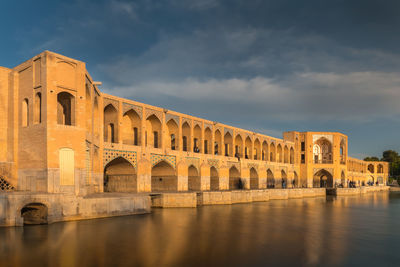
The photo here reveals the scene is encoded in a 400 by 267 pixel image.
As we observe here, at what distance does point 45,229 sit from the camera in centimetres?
1133

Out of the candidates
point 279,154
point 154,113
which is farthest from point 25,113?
point 279,154

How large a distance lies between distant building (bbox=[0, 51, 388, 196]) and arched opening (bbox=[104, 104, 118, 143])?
0.06 metres

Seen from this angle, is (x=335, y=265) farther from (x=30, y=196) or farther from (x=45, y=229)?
(x=30, y=196)

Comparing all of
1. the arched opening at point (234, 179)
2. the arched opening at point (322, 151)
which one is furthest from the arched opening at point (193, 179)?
the arched opening at point (322, 151)

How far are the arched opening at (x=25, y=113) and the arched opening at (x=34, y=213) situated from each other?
3721mm

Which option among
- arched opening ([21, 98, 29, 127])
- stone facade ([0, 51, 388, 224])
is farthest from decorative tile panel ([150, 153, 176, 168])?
arched opening ([21, 98, 29, 127])

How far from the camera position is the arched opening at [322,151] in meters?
41.3

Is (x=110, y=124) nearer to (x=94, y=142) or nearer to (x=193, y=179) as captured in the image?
(x=94, y=142)

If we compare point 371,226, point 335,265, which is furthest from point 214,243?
point 371,226

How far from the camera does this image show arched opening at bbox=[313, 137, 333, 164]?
41281 millimetres

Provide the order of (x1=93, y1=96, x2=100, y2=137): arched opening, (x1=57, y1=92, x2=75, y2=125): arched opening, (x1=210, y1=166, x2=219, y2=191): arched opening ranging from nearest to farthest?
1. (x1=57, y1=92, x2=75, y2=125): arched opening
2. (x1=93, y1=96, x2=100, y2=137): arched opening
3. (x1=210, y1=166, x2=219, y2=191): arched opening

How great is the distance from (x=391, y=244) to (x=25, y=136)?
1405 centimetres

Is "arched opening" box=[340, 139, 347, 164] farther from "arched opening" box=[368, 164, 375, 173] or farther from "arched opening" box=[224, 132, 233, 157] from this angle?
"arched opening" box=[368, 164, 375, 173]

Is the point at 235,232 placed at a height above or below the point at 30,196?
below
